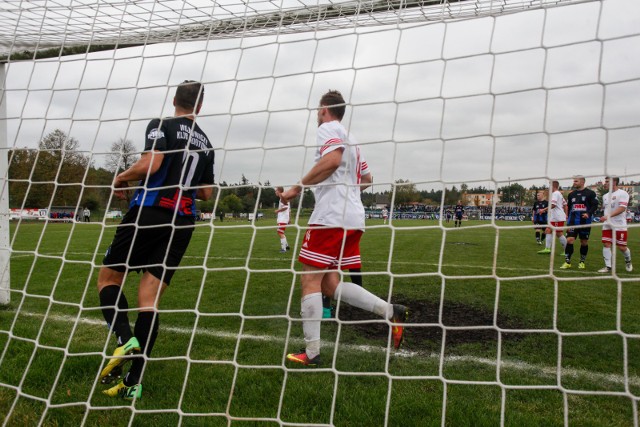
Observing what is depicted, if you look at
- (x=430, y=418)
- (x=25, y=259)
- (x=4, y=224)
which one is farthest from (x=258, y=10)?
(x=25, y=259)

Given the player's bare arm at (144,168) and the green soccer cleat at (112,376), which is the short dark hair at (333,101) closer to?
the player's bare arm at (144,168)

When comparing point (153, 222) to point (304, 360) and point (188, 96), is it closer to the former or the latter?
point (188, 96)

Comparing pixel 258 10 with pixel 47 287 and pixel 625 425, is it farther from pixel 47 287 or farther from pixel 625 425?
pixel 47 287

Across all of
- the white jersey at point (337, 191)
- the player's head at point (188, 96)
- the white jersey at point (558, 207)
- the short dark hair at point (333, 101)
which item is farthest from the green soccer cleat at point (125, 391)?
the white jersey at point (558, 207)

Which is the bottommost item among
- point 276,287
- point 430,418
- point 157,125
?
point 430,418

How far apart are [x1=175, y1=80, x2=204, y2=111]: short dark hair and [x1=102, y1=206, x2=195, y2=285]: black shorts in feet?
2.33

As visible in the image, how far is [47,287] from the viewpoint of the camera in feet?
19.6

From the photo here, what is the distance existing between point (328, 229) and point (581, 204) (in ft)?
24.4

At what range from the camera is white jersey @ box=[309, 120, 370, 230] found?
9.57ft

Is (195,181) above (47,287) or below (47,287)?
above

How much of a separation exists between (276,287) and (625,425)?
4.06m

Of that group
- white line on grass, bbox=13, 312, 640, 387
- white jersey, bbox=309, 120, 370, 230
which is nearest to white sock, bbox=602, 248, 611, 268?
white line on grass, bbox=13, 312, 640, 387

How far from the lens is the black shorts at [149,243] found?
273 cm

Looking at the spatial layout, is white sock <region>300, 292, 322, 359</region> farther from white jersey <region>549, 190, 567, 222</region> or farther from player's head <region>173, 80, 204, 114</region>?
white jersey <region>549, 190, 567, 222</region>
